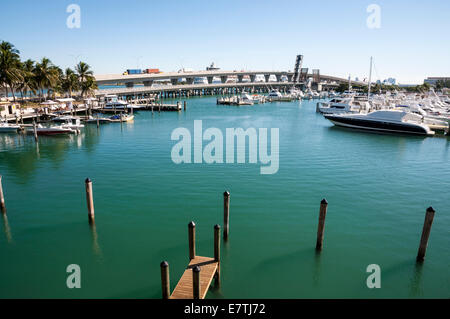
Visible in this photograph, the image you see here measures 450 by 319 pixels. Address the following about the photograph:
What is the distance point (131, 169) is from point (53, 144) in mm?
17407

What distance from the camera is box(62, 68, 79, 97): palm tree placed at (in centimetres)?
7569

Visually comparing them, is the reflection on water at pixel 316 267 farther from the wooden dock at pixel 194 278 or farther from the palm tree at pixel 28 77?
the palm tree at pixel 28 77

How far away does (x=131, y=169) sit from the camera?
28.1 metres

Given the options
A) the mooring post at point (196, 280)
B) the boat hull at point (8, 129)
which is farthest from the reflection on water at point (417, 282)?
the boat hull at point (8, 129)

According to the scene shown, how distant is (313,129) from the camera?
5453 centimetres

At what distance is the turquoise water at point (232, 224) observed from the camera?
1305cm

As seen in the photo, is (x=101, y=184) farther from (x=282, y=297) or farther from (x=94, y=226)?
(x=282, y=297)

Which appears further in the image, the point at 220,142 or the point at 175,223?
the point at 220,142

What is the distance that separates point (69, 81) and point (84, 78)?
402 centimetres

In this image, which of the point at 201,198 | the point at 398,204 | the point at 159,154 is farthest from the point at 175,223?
the point at 159,154

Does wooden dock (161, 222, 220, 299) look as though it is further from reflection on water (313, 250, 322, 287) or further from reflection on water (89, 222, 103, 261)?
reflection on water (89, 222, 103, 261)
